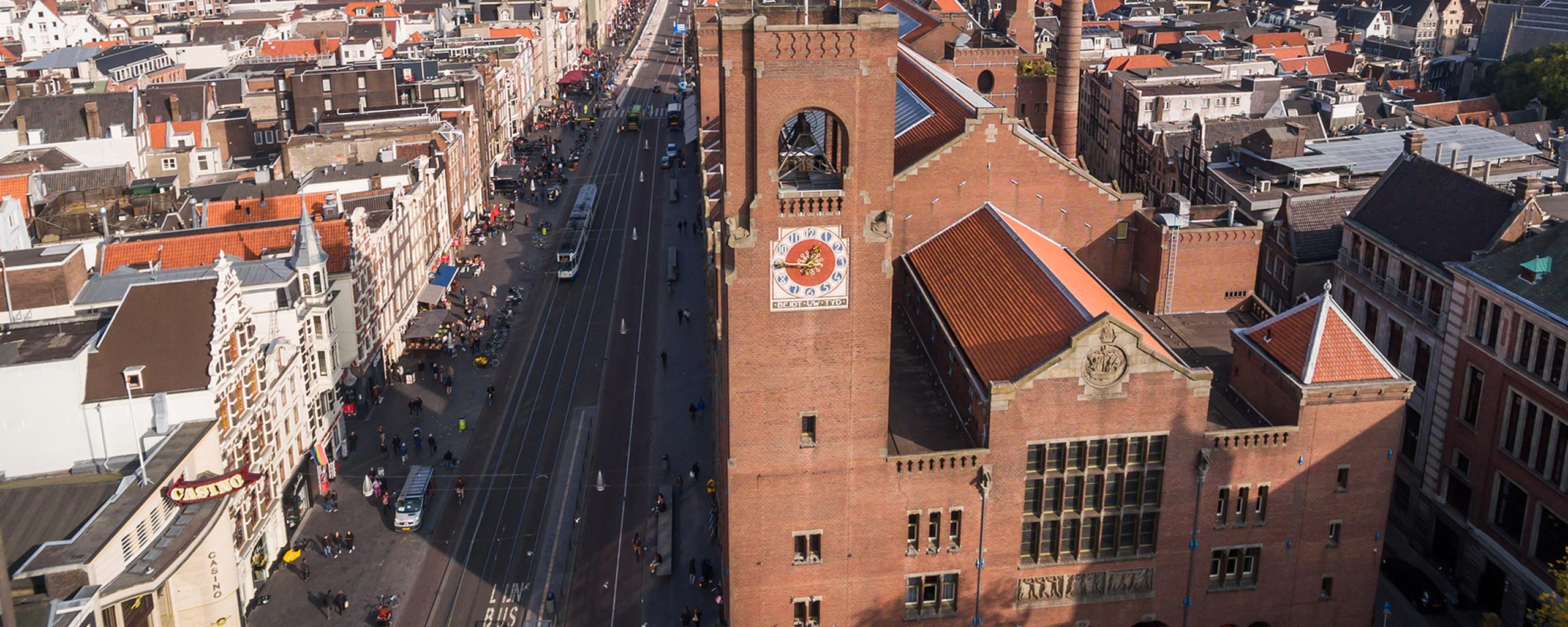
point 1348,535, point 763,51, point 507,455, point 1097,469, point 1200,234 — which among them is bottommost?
point 507,455

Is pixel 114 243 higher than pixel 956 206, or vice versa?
pixel 956 206

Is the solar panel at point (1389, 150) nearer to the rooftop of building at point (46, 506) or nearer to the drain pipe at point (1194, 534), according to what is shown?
the drain pipe at point (1194, 534)

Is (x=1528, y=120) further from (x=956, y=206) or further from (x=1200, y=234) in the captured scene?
(x=956, y=206)

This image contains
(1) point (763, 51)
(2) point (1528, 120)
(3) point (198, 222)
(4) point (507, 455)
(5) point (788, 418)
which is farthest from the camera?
(2) point (1528, 120)

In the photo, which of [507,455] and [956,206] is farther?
[507,455]

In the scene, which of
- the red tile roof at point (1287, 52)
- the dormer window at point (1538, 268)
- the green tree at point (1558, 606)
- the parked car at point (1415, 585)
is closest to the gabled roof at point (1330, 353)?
the green tree at point (1558, 606)

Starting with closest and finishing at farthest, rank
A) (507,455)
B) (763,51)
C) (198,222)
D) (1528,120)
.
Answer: (763,51), (507,455), (198,222), (1528,120)

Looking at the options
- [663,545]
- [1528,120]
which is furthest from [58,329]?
[1528,120]
